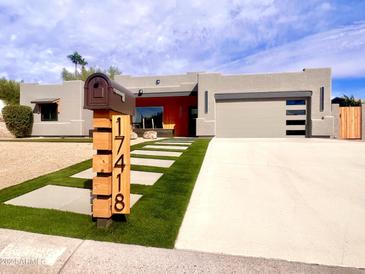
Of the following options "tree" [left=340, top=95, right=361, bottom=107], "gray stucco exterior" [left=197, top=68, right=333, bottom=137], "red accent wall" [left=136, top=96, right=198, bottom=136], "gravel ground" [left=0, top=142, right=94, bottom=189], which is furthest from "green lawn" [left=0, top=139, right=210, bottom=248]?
"tree" [left=340, top=95, right=361, bottom=107]

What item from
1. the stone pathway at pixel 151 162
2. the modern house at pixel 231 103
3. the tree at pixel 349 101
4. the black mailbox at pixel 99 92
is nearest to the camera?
the black mailbox at pixel 99 92

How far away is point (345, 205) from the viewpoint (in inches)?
181

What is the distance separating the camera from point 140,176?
6.34m

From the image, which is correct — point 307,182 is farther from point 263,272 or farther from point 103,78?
point 103,78

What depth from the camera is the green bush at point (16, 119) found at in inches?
809

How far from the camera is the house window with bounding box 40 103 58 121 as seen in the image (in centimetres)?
2183

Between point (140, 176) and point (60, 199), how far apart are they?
6.77ft

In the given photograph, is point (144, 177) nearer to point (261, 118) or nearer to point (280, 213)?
point (280, 213)

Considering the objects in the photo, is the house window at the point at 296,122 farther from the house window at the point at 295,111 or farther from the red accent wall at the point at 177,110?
the red accent wall at the point at 177,110

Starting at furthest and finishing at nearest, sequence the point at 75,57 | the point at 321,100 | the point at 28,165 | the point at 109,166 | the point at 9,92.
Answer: the point at 75,57, the point at 9,92, the point at 321,100, the point at 28,165, the point at 109,166

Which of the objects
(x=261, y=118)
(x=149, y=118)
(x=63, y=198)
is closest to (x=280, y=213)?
(x=63, y=198)

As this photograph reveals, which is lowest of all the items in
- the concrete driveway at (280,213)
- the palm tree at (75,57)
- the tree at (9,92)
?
the concrete driveway at (280,213)

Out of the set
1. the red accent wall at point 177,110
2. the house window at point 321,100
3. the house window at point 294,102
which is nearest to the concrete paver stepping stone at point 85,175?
the house window at point 294,102

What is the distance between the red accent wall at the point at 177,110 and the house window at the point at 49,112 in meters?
6.85
